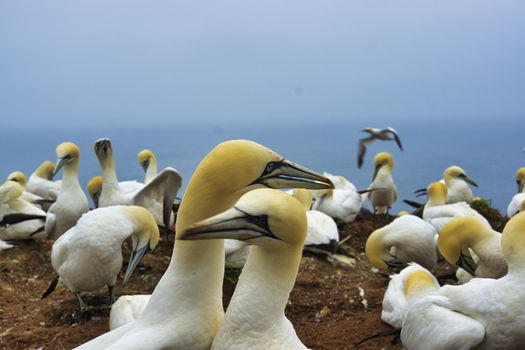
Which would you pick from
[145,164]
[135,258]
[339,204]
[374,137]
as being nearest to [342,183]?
[339,204]

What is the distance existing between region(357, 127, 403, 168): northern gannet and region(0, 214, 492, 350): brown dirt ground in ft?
18.4

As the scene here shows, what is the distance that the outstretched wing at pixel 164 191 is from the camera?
237 inches

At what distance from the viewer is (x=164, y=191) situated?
251 inches

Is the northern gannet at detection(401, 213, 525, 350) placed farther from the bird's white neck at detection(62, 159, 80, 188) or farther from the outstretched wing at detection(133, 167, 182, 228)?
the bird's white neck at detection(62, 159, 80, 188)

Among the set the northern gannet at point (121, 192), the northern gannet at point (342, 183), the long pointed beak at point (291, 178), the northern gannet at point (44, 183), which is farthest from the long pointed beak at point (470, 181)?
the long pointed beak at point (291, 178)

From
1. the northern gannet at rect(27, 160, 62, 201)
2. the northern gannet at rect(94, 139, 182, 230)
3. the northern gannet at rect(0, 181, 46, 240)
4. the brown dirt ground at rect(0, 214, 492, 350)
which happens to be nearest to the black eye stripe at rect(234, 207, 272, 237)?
the brown dirt ground at rect(0, 214, 492, 350)

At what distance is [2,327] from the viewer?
14.5 ft

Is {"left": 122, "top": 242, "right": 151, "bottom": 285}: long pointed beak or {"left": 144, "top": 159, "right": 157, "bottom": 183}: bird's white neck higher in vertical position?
{"left": 122, "top": 242, "right": 151, "bottom": 285}: long pointed beak

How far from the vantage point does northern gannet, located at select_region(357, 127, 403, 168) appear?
12.1 m

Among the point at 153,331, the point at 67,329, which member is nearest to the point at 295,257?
the point at 153,331

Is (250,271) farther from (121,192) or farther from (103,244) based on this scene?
(121,192)

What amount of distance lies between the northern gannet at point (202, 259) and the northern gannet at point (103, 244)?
164 centimetres

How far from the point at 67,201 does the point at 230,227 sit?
202 inches

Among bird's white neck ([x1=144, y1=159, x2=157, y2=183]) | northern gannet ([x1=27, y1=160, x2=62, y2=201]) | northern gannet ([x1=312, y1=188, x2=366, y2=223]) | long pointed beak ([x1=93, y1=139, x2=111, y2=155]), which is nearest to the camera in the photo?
long pointed beak ([x1=93, y1=139, x2=111, y2=155])
